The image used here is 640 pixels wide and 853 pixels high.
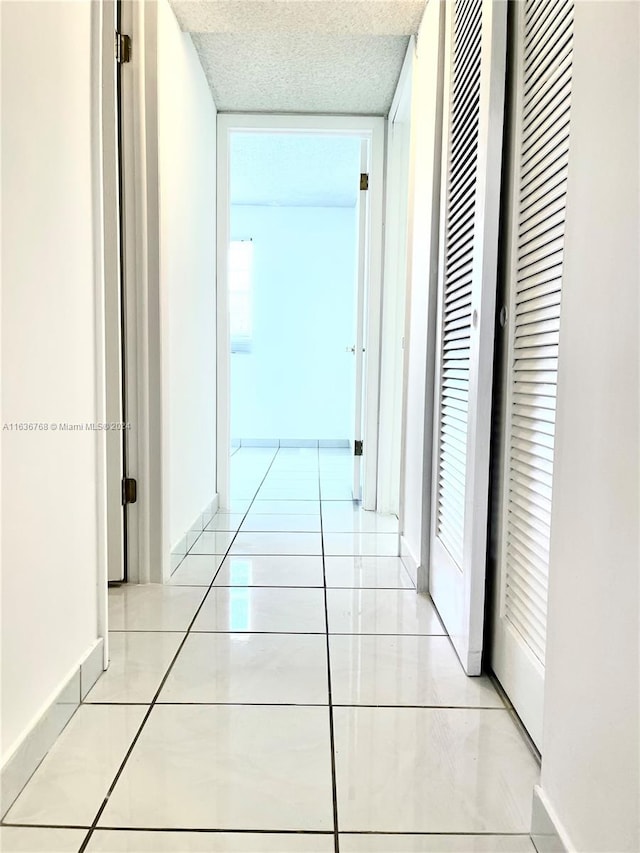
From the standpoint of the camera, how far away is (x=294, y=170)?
14.9 ft

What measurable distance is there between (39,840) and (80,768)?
0.57 feet

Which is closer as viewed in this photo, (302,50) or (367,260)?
(302,50)

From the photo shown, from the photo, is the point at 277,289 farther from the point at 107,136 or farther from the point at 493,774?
the point at 493,774

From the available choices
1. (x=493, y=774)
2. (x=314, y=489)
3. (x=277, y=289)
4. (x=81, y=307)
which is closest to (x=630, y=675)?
(x=493, y=774)

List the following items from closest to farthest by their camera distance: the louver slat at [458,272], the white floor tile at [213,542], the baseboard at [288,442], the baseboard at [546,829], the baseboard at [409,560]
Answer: the baseboard at [546,829], the louver slat at [458,272], the baseboard at [409,560], the white floor tile at [213,542], the baseboard at [288,442]

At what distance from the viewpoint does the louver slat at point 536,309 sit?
1.14m

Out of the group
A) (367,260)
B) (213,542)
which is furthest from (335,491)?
(367,260)

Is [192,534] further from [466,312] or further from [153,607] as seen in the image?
[466,312]

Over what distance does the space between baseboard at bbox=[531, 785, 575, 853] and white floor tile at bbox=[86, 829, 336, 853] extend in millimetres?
326

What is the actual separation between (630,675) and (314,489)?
3.22 m

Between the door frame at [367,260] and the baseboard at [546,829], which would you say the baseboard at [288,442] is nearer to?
the door frame at [367,260]

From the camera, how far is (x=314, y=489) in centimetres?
388

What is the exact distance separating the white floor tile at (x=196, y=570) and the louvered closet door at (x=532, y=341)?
1109mm

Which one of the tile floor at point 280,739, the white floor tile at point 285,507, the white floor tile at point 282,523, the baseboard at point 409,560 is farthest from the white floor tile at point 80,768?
the white floor tile at point 285,507
